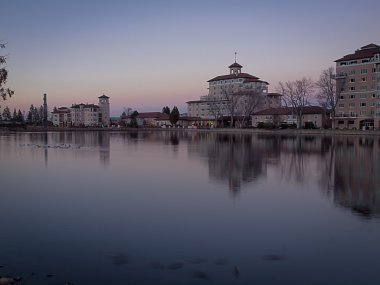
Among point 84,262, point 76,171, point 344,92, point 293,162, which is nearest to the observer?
point 84,262

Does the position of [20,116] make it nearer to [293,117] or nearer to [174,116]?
[174,116]

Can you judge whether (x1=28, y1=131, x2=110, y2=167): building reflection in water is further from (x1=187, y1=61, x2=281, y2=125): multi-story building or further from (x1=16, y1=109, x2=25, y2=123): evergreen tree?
(x1=16, y1=109, x2=25, y2=123): evergreen tree

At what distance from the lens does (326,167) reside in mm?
20938

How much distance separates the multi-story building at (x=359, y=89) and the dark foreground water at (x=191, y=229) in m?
65.0

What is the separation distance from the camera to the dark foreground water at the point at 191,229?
21.6ft

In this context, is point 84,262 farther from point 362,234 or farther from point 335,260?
point 362,234

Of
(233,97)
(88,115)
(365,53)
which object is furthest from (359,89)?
(88,115)

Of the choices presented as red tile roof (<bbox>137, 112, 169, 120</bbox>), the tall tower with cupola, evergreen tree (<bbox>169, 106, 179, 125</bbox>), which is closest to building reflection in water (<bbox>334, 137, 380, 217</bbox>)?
evergreen tree (<bbox>169, 106, 179, 125</bbox>)

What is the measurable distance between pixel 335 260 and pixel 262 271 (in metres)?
1.57

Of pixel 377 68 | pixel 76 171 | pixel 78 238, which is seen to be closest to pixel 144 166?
pixel 76 171

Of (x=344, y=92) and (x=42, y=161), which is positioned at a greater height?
(x=344, y=92)

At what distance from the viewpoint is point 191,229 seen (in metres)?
9.09

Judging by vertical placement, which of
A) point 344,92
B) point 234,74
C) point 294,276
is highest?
point 234,74

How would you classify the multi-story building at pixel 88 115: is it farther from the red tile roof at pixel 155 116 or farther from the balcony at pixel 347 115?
the balcony at pixel 347 115
